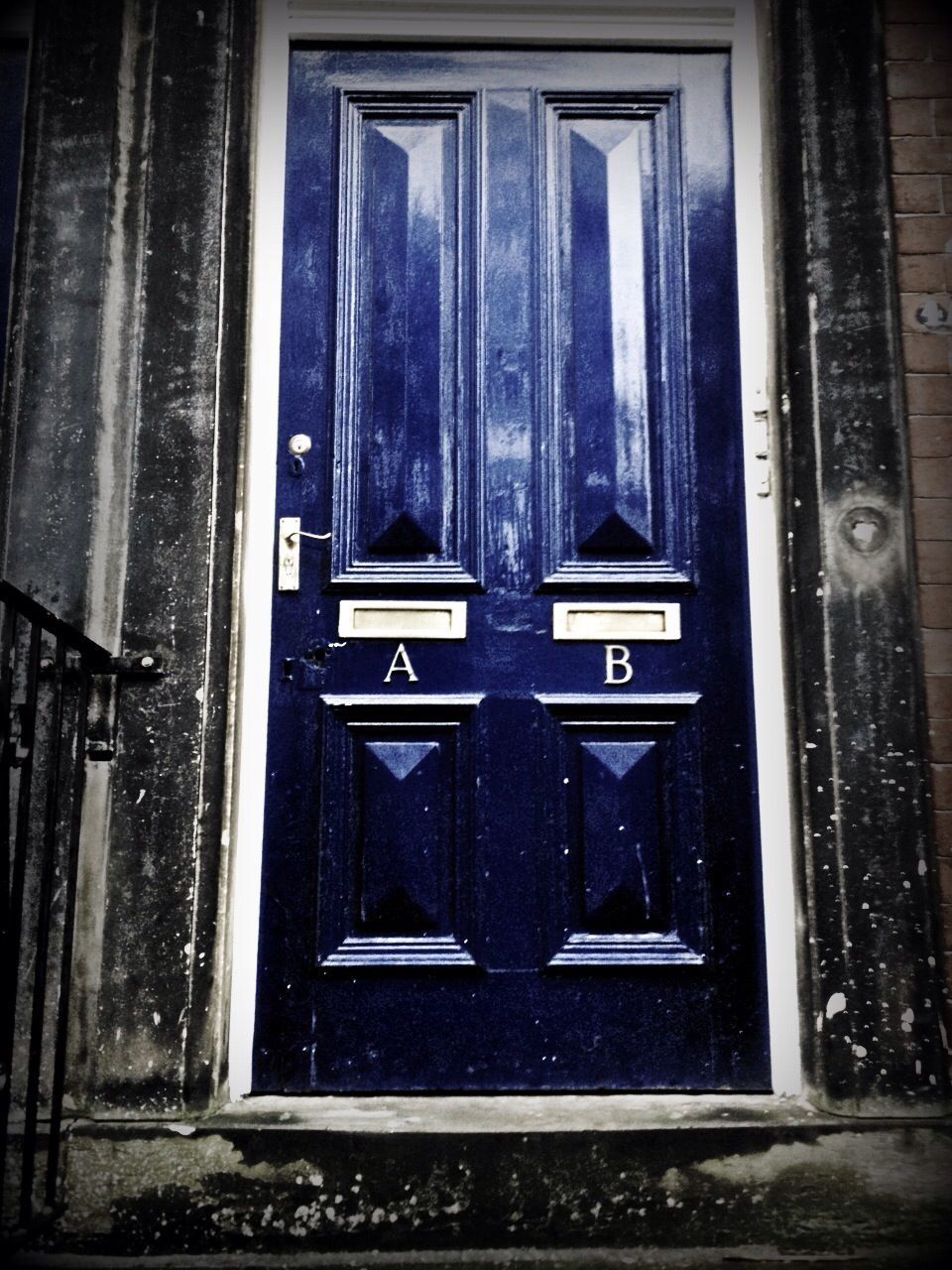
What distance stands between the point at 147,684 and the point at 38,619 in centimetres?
42

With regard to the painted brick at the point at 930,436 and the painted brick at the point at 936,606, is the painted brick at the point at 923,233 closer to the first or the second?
the painted brick at the point at 930,436

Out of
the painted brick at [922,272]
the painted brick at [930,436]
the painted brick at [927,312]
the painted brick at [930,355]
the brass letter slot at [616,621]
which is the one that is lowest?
the brass letter slot at [616,621]

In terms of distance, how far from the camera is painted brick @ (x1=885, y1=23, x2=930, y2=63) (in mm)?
2523

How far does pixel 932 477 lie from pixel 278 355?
5.55 ft

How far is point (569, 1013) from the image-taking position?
2359 millimetres

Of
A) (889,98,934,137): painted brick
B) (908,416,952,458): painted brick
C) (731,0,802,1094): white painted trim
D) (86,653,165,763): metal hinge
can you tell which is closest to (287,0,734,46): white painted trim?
(731,0,802,1094): white painted trim

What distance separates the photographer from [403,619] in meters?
2.51

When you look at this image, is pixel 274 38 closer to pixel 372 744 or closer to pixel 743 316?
pixel 743 316

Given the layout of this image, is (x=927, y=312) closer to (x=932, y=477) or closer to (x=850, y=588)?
(x=932, y=477)

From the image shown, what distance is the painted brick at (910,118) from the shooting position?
249 cm

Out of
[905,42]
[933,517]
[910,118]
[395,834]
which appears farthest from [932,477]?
[395,834]

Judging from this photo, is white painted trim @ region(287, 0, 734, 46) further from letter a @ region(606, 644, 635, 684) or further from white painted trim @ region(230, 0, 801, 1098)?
letter a @ region(606, 644, 635, 684)

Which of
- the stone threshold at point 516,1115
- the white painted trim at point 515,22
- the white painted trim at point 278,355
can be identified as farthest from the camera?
the white painted trim at point 515,22

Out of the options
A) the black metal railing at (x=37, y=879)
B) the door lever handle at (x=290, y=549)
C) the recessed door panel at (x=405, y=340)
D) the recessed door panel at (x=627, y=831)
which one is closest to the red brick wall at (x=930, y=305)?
the recessed door panel at (x=627, y=831)
